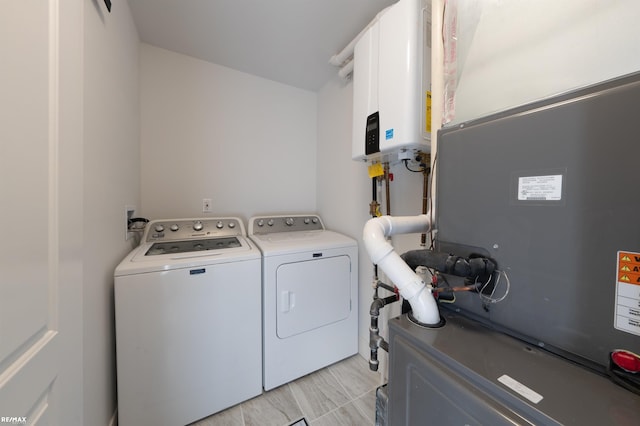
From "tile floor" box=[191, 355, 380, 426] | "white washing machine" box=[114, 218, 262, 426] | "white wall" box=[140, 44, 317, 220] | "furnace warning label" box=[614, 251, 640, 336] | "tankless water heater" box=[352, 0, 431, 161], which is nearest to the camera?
"furnace warning label" box=[614, 251, 640, 336]

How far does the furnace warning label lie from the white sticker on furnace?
0.16 metres

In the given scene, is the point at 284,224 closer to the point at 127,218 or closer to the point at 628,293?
the point at 127,218

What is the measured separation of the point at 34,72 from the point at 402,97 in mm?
1279

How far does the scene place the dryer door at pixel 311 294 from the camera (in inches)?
60.0

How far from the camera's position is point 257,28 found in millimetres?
1628

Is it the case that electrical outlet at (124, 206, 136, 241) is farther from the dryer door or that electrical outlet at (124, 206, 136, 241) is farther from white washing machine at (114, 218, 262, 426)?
the dryer door

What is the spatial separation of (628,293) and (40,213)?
1397 mm

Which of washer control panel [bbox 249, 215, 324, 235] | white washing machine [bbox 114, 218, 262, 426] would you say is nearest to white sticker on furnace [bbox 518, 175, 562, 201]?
white washing machine [bbox 114, 218, 262, 426]

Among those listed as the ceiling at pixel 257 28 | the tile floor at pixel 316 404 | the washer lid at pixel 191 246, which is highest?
the ceiling at pixel 257 28

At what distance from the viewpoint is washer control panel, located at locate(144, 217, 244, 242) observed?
1.72 metres

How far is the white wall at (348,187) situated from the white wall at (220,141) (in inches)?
9.4

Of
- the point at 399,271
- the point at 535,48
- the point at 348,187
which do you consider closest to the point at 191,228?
the point at 348,187

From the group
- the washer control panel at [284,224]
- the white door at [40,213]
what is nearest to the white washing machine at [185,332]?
the white door at [40,213]

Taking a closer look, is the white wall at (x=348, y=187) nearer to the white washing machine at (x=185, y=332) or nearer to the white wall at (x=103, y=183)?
the white washing machine at (x=185, y=332)
